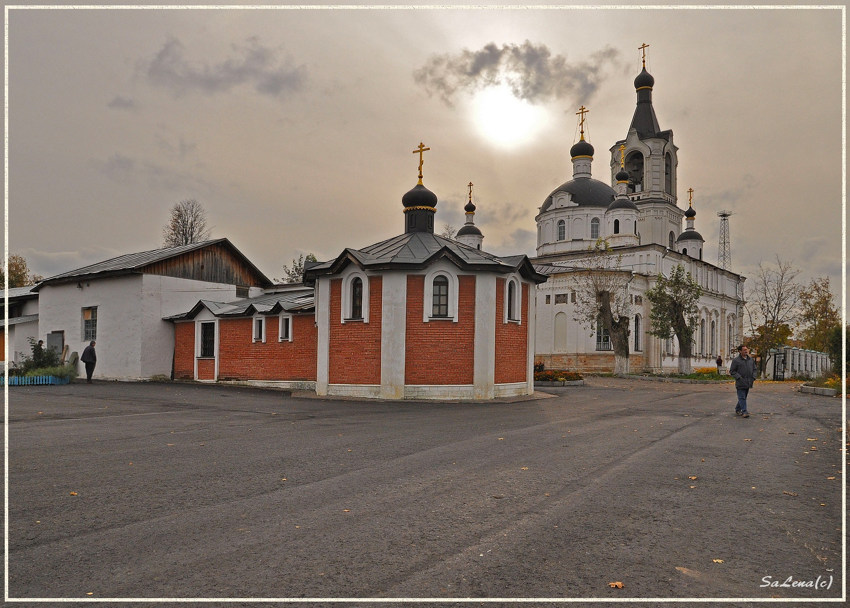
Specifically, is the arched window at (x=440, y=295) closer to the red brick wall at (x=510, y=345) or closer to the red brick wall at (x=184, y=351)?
the red brick wall at (x=510, y=345)

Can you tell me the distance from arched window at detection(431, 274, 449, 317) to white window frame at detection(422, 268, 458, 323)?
0.11m

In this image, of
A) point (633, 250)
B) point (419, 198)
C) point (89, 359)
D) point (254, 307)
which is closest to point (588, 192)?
point (633, 250)

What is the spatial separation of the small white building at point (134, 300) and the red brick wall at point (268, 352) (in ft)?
12.9

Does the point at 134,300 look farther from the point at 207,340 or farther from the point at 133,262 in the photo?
the point at 207,340

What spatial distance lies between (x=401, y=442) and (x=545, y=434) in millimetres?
2871

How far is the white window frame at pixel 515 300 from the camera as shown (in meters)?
22.1

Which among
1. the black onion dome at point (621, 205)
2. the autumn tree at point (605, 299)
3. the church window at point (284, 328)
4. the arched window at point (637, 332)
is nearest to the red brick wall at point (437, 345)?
the church window at point (284, 328)

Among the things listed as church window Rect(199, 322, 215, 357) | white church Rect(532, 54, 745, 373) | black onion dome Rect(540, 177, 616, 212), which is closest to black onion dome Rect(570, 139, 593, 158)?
white church Rect(532, 54, 745, 373)

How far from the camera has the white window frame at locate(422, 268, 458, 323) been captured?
68.7ft

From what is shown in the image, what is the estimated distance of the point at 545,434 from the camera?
12.2m

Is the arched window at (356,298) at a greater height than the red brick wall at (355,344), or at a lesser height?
greater

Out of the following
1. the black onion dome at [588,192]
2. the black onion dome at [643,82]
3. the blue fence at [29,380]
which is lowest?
the blue fence at [29,380]

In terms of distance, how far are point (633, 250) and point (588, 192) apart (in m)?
6.83

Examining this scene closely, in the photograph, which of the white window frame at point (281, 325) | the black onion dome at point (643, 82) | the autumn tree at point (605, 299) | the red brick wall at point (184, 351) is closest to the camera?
the white window frame at point (281, 325)
